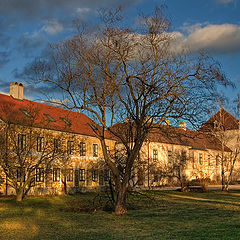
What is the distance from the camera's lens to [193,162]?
170 ft

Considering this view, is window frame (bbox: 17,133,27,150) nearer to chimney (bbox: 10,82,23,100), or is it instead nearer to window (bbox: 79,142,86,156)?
chimney (bbox: 10,82,23,100)

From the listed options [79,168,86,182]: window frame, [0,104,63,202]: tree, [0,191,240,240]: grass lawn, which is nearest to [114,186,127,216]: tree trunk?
[0,191,240,240]: grass lawn

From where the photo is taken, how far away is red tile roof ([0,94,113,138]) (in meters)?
24.8

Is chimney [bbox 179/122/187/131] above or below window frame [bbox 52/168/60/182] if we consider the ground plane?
above

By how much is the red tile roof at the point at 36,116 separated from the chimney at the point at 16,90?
1.55 ft

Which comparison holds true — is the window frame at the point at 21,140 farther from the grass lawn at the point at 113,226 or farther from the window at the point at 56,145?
the grass lawn at the point at 113,226

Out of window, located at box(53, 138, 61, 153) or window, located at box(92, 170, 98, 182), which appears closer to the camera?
window, located at box(53, 138, 61, 153)

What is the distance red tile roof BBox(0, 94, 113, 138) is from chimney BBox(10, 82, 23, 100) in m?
0.47

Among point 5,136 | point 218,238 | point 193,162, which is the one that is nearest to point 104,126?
point 218,238

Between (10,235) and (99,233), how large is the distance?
2443 millimetres

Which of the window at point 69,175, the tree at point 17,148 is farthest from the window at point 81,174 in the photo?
the tree at point 17,148

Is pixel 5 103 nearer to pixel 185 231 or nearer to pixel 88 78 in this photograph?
pixel 88 78

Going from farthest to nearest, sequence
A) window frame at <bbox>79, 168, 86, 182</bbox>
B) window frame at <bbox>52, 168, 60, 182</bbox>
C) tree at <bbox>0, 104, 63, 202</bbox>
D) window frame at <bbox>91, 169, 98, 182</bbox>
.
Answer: window frame at <bbox>91, 169, 98, 182</bbox> → window frame at <bbox>79, 168, 86, 182</bbox> → window frame at <bbox>52, 168, 60, 182</bbox> → tree at <bbox>0, 104, 63, 202</bbox>

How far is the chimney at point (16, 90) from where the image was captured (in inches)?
1283
